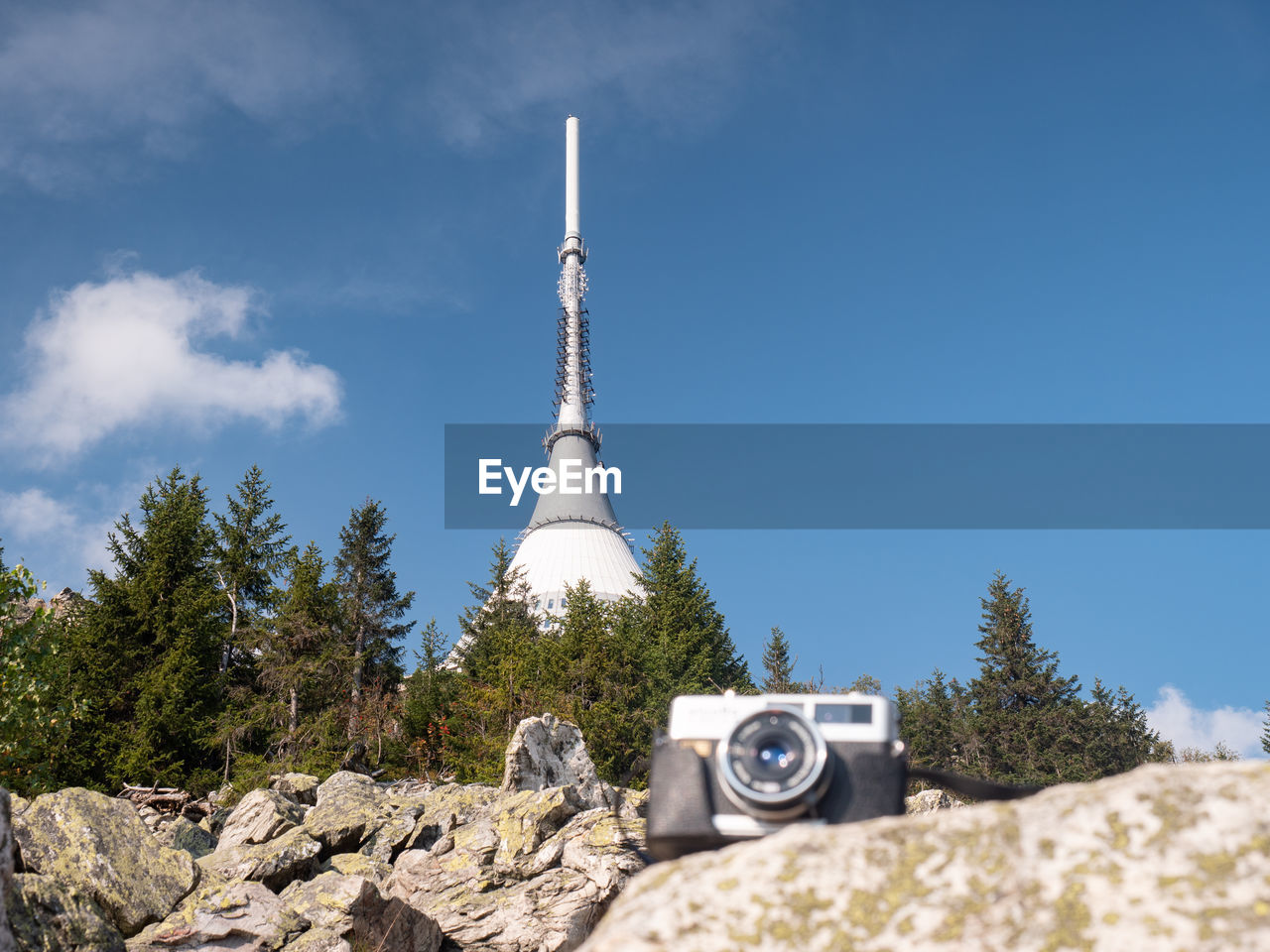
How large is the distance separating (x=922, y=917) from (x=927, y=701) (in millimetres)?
69090

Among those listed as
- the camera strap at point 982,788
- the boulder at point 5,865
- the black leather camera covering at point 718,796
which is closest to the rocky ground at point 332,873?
the boulder at point 5,865

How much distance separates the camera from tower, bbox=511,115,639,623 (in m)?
70.6

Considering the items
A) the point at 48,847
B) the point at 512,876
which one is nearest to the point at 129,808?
the point at 48,847

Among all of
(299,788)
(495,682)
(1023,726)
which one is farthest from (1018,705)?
(299,788)

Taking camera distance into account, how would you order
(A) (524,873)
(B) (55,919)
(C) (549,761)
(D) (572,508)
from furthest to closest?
(D) (572,508), (C) (549,761), (A) (524,873), (B) (55,919)

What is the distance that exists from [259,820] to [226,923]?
717 centimetres

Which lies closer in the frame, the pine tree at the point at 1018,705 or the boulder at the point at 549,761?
the boulder at the point at 549,761

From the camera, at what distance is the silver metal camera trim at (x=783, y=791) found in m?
3.12

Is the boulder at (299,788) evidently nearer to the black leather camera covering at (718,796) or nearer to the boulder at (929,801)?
the boulder at (929,801)

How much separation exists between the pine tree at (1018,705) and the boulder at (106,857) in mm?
45056

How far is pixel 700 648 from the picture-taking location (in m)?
44.2

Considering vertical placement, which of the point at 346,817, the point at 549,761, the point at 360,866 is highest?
the point at 549,761

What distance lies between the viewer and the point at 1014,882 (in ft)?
7.23

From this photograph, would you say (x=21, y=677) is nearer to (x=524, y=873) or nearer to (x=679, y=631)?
(x=524, y=873)
